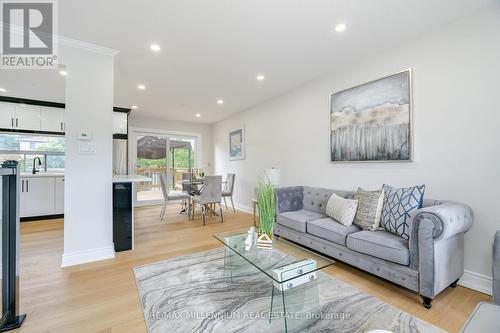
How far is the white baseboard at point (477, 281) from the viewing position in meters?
1.90

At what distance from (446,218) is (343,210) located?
0.96 meters

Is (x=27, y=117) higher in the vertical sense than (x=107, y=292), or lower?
higher

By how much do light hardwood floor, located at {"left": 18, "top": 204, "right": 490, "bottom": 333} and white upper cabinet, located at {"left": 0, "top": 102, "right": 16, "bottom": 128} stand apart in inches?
103

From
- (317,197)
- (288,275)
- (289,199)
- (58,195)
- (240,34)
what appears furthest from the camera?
(58,195)

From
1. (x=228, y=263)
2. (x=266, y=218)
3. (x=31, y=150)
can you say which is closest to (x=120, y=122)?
(x=31, y=150)

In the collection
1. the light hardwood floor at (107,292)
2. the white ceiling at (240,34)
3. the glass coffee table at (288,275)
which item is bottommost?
the light hardwood floor at (107,292)

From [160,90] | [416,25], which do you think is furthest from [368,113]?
[160,90]

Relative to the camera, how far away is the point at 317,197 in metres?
3.23

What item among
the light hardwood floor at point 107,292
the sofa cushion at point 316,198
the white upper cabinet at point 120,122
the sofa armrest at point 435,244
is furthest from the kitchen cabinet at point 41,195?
the sofa armrest at point 435,244

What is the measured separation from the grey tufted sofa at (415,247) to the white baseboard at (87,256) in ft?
8.28

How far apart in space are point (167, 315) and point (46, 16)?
3.03 metres

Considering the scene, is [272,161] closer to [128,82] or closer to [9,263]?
[128,82]

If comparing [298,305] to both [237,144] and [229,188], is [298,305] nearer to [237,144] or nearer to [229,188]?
[229,188]

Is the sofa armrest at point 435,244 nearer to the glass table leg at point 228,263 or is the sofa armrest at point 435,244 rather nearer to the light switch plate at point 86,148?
the glass table leg at point 228,263
